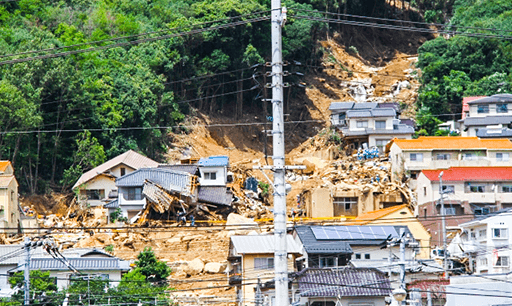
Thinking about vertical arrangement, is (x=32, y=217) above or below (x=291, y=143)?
below

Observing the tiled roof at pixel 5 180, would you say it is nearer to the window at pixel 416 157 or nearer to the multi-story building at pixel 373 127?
the window at pixel 416 157

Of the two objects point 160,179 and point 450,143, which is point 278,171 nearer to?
point 160,179

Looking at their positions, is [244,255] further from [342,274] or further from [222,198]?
[222,198]

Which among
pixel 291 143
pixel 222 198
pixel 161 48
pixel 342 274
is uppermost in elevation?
pixel 161 48

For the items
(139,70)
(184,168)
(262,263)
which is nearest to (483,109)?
(184,168)

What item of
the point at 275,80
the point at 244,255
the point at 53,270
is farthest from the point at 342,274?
the point at 275,80

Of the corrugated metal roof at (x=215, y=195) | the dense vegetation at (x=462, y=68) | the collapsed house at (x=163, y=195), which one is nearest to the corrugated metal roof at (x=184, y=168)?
the collapsed house at (x=163, y=195)

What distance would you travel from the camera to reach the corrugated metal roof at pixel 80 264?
36.6 meters

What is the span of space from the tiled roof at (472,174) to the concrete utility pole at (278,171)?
32.3m

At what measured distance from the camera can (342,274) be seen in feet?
108

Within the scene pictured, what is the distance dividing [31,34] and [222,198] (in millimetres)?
17834

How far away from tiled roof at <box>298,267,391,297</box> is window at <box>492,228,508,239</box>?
9.53m

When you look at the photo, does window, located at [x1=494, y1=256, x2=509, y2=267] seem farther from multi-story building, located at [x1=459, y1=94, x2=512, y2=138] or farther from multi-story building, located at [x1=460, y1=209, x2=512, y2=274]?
multi-story building, located at [x1=459, y1=94, x2=512, y2=138]

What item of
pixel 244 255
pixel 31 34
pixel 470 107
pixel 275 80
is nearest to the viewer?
pixel 275 80
